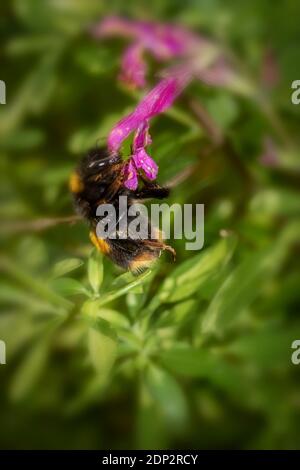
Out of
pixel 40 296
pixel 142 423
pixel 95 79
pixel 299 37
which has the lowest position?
pixel 142 423

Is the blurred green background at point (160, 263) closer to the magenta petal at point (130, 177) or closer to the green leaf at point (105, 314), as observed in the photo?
the green leaf at point (105, 314)

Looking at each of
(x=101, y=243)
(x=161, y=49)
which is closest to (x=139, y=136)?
(x=101, y=243)

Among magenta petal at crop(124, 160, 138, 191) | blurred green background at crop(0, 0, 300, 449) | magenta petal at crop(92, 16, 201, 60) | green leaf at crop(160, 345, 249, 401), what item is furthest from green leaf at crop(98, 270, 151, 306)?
magenta petal at crop(92, 16, 201, 60)

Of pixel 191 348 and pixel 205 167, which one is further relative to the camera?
pixel 205 167

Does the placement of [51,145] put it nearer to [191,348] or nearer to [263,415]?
[191,348]

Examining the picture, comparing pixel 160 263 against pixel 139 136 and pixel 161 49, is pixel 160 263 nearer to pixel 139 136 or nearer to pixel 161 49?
pixel 139 136

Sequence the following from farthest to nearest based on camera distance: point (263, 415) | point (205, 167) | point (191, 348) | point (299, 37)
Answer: point (299, 37) → point (263, 415) → point (205, 167) → point (191, 348)

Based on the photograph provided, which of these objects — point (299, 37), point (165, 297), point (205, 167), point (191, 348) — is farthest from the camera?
point (299, 37)

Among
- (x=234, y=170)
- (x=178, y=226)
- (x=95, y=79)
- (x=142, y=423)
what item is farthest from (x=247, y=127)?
(x=142, y=423)
